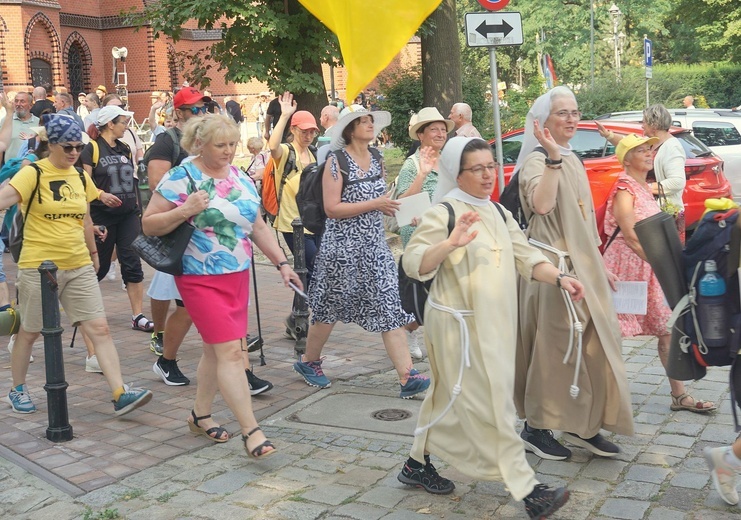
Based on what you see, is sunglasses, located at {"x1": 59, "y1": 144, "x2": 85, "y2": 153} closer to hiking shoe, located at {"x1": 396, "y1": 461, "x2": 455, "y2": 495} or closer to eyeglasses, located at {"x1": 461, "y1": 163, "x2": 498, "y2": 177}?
eyeglasses, located at {"x1": 461, "y1": 163, "x2": 498, "y2": 177}

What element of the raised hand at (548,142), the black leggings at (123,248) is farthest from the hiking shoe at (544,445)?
the black leggings at (123,248)

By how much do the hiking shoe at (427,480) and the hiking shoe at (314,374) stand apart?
7.21 ft

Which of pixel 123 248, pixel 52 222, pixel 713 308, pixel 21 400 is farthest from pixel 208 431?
pixel 123 248

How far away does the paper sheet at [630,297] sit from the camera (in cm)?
593

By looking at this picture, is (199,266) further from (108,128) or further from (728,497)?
(108,128)

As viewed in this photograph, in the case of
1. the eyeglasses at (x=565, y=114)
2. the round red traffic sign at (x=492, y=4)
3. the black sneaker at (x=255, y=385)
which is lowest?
the black sneaker at (x=255, y=385)

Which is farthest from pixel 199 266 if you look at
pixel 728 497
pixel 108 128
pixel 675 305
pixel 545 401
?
pixel 108 128

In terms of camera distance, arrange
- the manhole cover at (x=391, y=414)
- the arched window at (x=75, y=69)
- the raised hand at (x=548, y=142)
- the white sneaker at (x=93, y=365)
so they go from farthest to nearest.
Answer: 1. the arched window at (x=75, y=69)
2. the white sneaker at (x=93, y=365)
3. the manhole cover at (x=391, y=414)
4. the raised hand at (x=548, y=142)

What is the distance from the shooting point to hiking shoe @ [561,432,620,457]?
537 centimetres

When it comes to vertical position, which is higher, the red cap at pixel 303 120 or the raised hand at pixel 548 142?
the red cap at pixel 303 120

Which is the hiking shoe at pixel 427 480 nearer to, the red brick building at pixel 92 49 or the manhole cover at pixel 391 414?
the manhole cover at pixel 391 414

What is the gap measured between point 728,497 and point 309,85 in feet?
44.6

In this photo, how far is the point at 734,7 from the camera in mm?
44062

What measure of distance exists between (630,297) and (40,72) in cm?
3794
